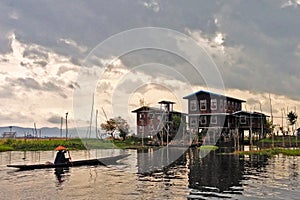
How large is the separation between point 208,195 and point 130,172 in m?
9.44

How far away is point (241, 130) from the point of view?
58.2m

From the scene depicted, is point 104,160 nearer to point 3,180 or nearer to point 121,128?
point 3,180

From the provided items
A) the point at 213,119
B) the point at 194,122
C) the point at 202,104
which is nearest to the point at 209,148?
the point at 213,119

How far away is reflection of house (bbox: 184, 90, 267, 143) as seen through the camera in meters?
53.6

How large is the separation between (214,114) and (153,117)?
43.0 ft

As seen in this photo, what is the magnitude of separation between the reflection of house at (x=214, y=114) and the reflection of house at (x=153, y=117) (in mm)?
5480

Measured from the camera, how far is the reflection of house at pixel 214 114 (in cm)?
5356

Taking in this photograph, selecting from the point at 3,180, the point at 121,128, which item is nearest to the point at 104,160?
the point at 3,180

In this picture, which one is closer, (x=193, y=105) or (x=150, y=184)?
(x=150, y=184)

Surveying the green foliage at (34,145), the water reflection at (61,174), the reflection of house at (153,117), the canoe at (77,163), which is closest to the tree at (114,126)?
the reflection of house at (153,117)

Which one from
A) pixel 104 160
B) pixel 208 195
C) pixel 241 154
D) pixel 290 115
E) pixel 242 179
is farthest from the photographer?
pixel 290 115

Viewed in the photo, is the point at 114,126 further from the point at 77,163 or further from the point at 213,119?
the point at 77,163

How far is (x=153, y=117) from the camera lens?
62.9 metres

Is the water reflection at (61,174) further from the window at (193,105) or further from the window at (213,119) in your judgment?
the window at (193,105)
